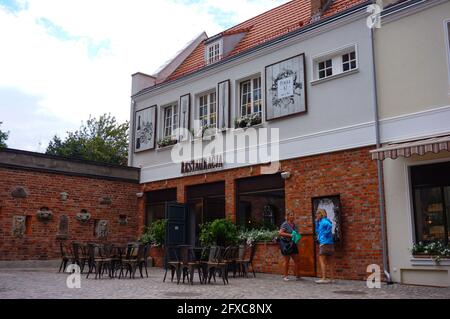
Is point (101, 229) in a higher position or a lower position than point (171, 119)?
lower

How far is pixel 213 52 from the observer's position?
1812 cm

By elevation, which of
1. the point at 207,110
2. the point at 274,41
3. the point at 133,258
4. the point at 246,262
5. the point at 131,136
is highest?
the point at 274,41

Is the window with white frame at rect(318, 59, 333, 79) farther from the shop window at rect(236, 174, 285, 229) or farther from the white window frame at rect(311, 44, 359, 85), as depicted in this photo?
the shop window at rect(236, 174, 285, 229)

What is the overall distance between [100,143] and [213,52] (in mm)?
17927

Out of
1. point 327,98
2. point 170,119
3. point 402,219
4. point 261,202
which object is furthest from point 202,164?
point 402,219

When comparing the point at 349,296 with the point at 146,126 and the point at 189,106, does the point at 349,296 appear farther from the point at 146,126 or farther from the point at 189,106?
the point at 146,126

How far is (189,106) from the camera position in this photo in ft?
56.7

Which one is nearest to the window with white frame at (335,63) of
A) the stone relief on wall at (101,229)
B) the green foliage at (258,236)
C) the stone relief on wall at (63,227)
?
the green foliage at (258,236)

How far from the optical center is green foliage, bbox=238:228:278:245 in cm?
1355

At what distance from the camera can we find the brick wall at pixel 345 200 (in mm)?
11320

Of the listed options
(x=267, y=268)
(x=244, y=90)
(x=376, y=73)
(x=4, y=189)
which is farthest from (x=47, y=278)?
(x=376, y=73)

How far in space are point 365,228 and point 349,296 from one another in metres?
3.20

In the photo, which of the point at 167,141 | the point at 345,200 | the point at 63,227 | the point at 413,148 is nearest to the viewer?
the point at 413,148

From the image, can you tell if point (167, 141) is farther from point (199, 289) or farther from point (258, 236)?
point (199, 289)
